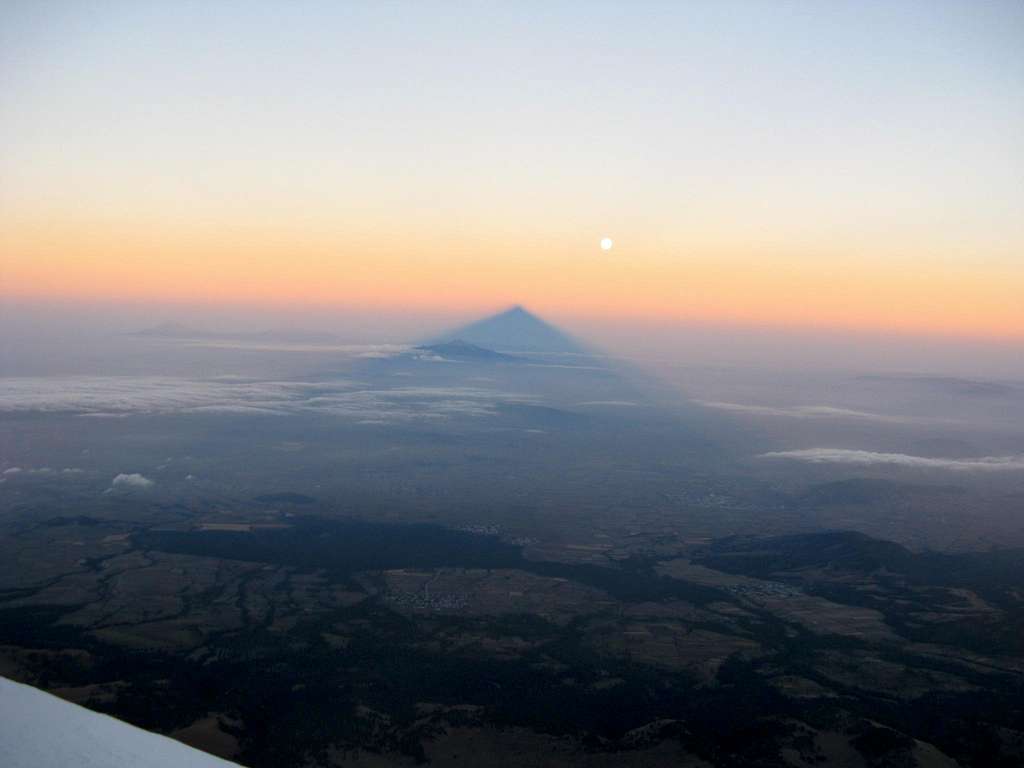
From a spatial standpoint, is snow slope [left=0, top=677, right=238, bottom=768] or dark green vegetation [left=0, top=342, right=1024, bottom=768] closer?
snow slope [left=0, top=677, right=238, bottom=768]

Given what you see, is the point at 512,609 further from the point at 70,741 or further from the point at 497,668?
the point at 70,741

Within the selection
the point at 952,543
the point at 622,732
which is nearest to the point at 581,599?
the point at 622,732

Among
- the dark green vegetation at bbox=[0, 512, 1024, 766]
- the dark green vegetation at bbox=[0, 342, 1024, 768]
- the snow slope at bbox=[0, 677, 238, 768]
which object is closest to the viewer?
the snow slope at bbox=[0, 677, 238, 768]

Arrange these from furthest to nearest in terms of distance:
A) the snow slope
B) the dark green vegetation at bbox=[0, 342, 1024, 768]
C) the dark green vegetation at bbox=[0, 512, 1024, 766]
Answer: the dark green vegetation at bbox=[0, 342, 1024, 768], the dark green vegetation at bbox=[0, 512, 1024, 766], the snow slope

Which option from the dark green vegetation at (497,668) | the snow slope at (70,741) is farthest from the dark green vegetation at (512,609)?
the snow slope at (70,741)

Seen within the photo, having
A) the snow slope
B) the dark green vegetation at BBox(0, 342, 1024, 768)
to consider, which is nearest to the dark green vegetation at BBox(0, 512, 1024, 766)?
the dark green vegetation at BBox(0, 342, 1024, 768)

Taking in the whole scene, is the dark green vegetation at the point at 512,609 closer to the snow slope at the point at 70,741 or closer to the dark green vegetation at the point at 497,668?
the dark green vegetation at the point at 497,668

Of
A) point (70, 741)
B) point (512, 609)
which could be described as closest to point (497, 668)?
point (512, 609)

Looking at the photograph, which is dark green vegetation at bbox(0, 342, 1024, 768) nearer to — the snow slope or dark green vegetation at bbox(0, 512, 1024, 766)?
dark green vegetation at bbox(0, 512, 1024, 766)
